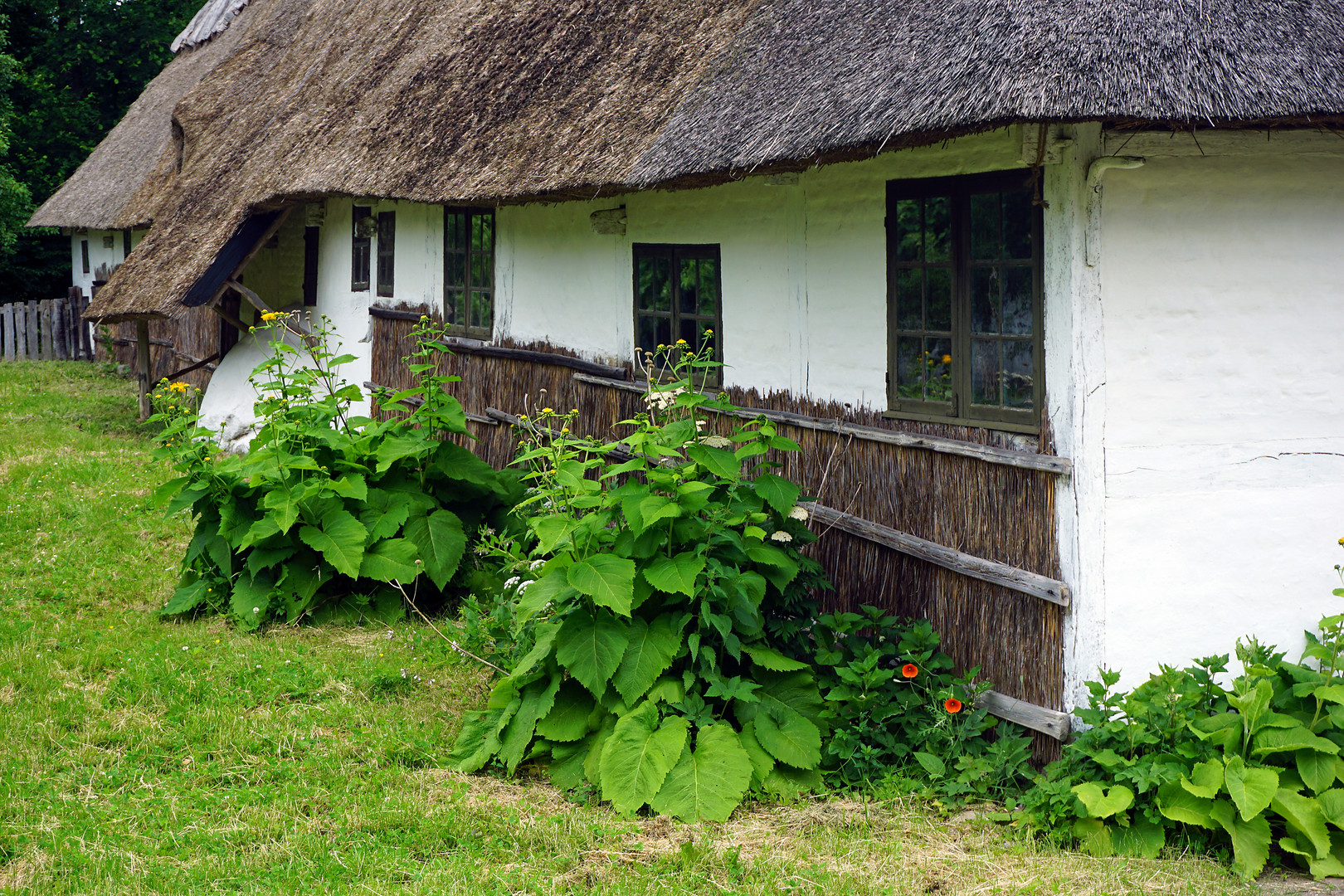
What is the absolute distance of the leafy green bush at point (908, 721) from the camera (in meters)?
4.88

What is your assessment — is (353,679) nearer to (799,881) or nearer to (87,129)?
(799,881)

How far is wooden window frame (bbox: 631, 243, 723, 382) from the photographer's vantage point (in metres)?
7.07

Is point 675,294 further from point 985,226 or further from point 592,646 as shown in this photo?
point 592,646

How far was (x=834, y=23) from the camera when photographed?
6.09m

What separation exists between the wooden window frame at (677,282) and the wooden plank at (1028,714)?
2741 millimetres

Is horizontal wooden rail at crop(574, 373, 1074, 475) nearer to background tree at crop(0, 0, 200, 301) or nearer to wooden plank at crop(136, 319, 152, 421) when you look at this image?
wooden plank at crop(136, 319, 152, 421)

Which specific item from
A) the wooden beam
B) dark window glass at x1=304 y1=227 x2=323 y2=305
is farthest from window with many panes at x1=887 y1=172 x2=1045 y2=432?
the wooden beam

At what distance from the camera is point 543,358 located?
9.00 metres

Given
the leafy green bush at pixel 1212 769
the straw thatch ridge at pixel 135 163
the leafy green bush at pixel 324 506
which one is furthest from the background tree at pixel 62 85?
the leafy green bush at pixel 1212 769

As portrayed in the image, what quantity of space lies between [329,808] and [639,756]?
1.27 metres

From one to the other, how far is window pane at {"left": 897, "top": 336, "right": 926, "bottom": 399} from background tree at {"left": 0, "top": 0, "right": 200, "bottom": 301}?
25017mm

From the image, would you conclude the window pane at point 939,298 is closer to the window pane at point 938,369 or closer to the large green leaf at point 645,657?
the window pane at point 938,369

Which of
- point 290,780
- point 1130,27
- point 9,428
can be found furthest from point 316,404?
point 9,428

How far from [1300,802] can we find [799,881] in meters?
1.89
